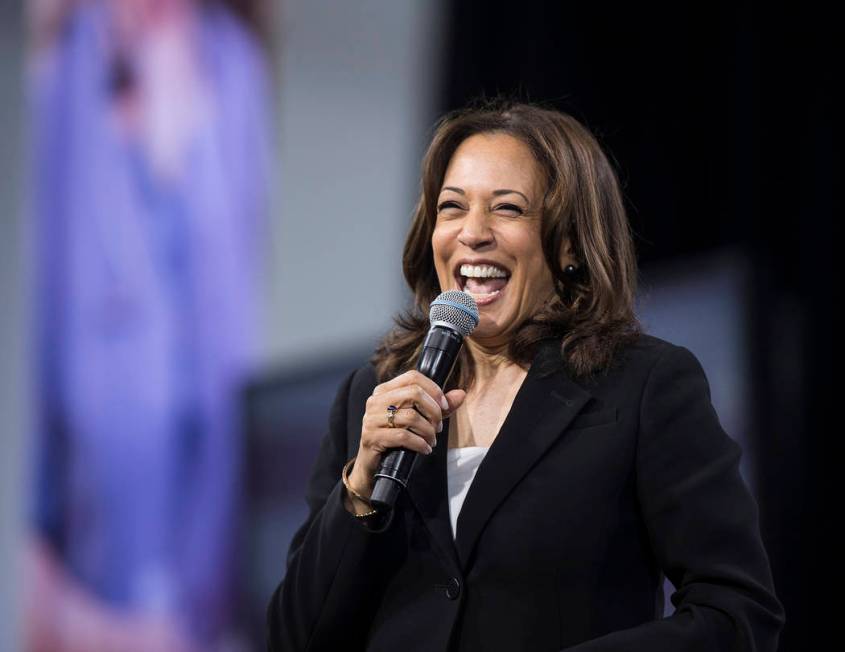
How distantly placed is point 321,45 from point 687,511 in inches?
136

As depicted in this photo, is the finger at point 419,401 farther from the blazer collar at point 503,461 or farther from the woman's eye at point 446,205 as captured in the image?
the woman's eye at point 446,205

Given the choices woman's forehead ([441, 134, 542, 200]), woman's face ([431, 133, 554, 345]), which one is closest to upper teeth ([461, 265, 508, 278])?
woman's face ([431, 133, 554, 345])

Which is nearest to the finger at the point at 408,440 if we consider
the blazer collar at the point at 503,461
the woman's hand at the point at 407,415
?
the woman's hand at the point at 407,415

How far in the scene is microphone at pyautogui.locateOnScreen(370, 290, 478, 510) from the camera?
1356 mm

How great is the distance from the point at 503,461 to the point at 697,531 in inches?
9.8

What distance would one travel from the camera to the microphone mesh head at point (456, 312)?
1.47 metres

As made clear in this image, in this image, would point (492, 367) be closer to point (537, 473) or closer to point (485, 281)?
point (485, 281)

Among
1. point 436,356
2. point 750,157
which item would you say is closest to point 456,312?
point 436,356

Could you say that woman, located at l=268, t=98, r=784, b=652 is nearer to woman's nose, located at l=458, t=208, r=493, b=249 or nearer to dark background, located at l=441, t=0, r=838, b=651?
woman's nose, located at l=458, t=208, r=493, b=249

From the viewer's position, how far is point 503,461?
57.9 inches

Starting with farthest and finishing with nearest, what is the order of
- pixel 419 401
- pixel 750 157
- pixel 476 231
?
pixel 750 157 → pixel 476 231 → pixel 419 401

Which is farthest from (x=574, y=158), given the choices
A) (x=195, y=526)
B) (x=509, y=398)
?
(x=195, y=526)

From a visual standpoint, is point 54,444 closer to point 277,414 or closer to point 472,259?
point 277,414

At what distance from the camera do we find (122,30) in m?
4.59
